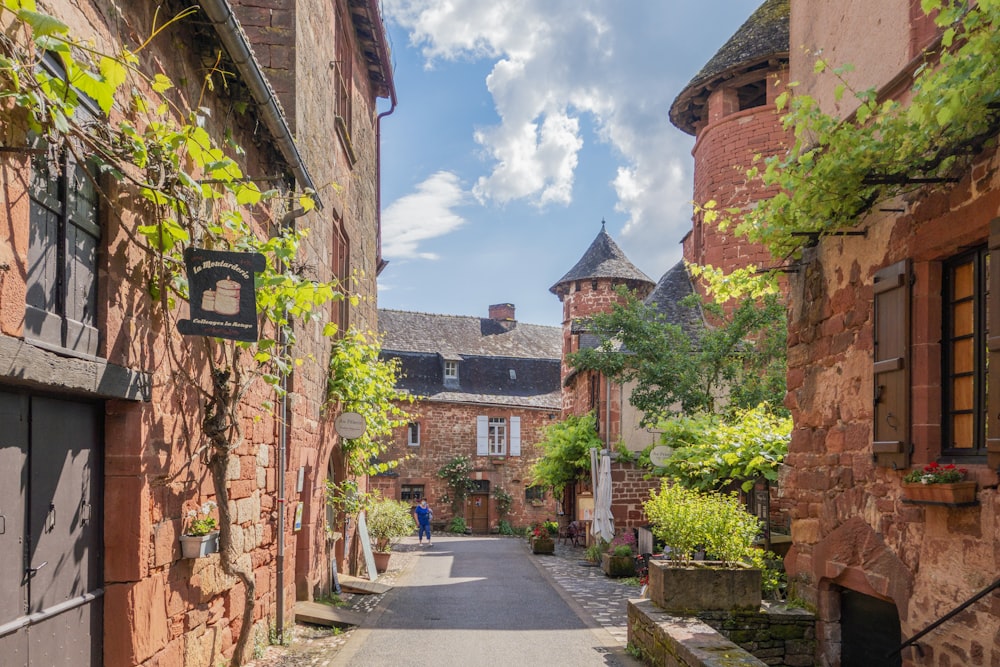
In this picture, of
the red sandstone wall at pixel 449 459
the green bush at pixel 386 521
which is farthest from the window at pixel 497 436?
the green bush at pixel 386 521

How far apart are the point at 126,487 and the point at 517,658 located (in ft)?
→ 15.0

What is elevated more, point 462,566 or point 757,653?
point 757,653

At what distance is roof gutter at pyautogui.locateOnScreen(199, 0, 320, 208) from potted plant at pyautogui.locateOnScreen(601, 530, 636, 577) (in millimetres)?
10499

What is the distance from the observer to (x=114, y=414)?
4875mm

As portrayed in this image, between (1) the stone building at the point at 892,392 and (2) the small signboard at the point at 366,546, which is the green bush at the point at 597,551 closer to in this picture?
(2) the small signboard at the point at 366,546

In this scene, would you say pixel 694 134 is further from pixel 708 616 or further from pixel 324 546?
pixel 708 616

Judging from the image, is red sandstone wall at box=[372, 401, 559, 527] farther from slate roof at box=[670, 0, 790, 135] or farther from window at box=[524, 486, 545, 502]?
slate roof at box=[670, 0, 790, 135]

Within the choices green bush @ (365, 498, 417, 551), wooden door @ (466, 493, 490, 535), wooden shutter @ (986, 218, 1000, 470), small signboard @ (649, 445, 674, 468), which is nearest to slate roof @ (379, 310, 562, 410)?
wooden door @ (466, 493, 490, 535)

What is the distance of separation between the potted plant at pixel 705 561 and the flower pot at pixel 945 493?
261cm

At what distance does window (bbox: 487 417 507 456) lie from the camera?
115 ft

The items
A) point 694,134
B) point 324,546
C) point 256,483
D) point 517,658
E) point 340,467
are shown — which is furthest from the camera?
point 694,134

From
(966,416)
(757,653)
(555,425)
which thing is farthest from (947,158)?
(555,425)

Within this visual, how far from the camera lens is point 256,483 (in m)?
7.69

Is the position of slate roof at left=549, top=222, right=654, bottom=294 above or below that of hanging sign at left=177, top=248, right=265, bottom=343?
above
